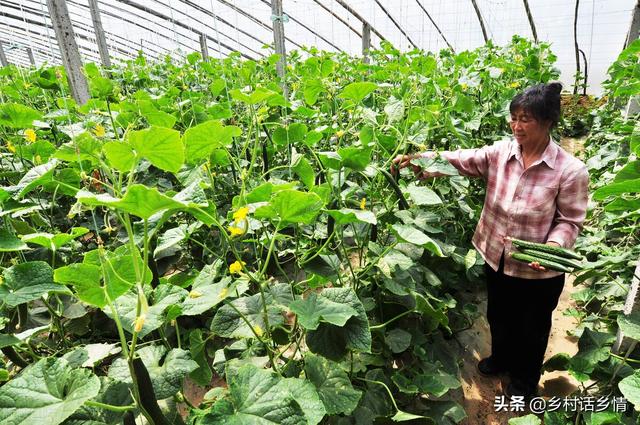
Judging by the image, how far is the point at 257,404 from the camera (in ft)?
2.91

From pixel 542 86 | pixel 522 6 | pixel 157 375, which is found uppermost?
pixel 522 6

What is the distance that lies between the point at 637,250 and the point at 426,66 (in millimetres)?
1663

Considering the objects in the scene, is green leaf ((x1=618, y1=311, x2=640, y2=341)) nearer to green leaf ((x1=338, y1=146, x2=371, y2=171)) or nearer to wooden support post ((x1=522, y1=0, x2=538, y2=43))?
green leaf ((x1=338, y1=146, x2=371, y2=171))

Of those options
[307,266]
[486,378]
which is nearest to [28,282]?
[307,266]

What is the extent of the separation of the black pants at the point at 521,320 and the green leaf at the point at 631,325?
16.8 inches

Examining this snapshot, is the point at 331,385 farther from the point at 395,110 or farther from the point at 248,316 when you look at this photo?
the point at 395,110

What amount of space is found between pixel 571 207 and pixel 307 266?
4.08 ft

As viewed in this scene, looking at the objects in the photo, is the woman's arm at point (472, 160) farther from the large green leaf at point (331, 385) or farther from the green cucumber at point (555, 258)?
the large green leaf at point (331, 385)

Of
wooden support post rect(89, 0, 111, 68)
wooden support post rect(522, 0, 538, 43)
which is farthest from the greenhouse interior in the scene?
wooden support post rect(522, 0, 538, 43)

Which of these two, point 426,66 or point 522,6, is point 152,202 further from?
point 522,6

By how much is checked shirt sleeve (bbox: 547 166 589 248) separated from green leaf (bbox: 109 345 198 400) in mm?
1561

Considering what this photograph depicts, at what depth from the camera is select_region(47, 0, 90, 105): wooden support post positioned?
2719 mm

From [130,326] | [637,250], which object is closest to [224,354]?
[130,326]

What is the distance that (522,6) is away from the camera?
1122 cm
